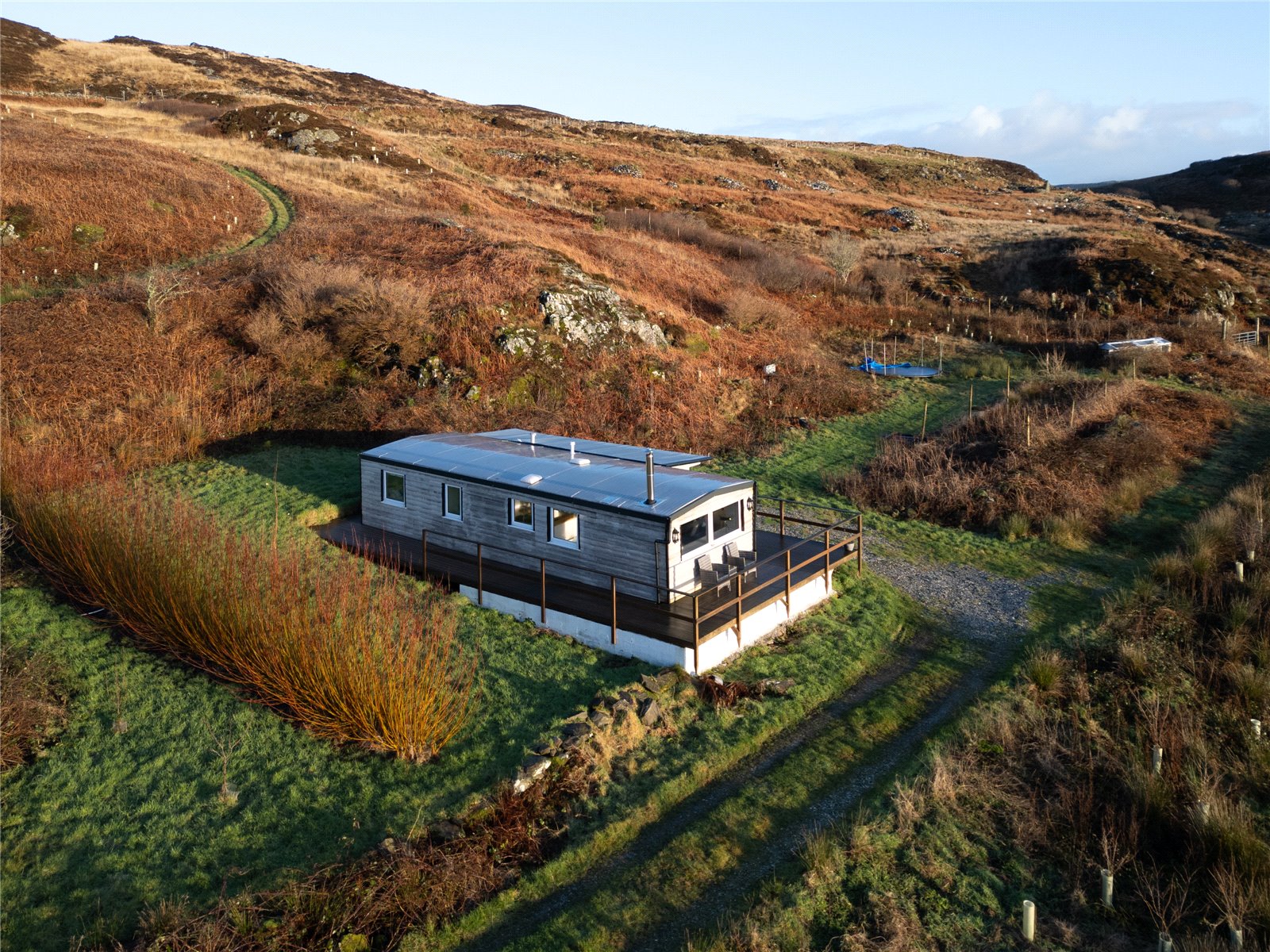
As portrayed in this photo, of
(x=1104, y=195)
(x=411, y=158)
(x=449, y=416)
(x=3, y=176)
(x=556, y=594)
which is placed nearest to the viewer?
(x=556, y=594)

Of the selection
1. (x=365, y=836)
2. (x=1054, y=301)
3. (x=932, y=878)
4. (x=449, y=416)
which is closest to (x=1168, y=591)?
(x=932, y=878)

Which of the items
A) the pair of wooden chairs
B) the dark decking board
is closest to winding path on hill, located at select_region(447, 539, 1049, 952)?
the dark decking board

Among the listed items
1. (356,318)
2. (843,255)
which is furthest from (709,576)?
(843,255)

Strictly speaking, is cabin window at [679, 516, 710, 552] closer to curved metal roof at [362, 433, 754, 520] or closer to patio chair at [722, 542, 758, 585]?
curved metal roof at [362, 433, 754, 520]

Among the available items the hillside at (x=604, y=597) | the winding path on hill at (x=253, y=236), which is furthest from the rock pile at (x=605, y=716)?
the winding path on hill at (x=253, y=236)

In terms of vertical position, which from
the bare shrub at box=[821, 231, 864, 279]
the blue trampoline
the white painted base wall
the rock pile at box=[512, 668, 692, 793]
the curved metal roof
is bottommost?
the rock pile at box=[512, 668, 692, 793]

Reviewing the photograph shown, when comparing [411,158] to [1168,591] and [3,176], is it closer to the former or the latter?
[3,176]
